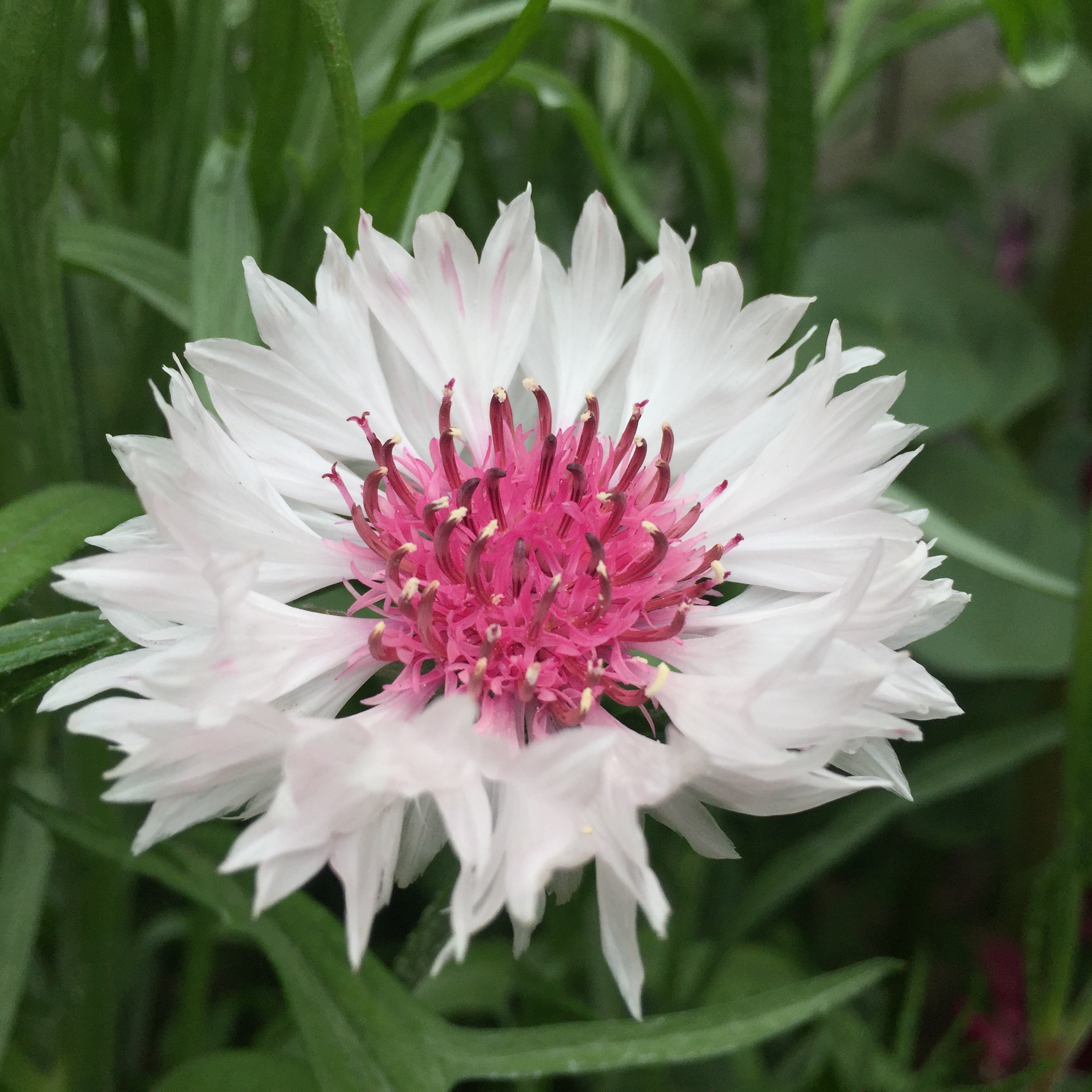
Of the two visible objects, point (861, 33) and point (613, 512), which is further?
point (861, 33)

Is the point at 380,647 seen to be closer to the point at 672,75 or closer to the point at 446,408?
the point at 446,408

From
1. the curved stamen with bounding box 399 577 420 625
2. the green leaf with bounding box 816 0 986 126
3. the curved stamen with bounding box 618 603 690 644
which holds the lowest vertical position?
the curved stamen with bounding box 618 603 690 644

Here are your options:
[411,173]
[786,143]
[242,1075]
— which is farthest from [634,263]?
[242,1075]

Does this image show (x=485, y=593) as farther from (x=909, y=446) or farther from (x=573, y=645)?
(x=909, y=446)

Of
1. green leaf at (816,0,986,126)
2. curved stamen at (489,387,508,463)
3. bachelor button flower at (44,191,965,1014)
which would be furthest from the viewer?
green leaf at (816,0,986,126)

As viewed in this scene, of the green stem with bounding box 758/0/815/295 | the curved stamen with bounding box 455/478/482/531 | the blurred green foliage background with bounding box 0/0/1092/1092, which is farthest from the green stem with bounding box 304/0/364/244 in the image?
the green stem with bounding box 758/0/815/295

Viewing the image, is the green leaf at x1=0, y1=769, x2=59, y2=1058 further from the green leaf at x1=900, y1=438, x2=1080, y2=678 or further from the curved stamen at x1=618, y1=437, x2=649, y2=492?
the green leaf at x1=900, y1=438, x2=1080, y2=678
